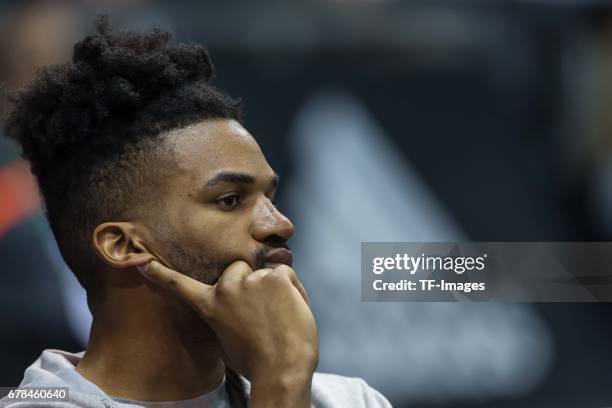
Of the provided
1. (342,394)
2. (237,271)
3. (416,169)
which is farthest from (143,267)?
(416,169)

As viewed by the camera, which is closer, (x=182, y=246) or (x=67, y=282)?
(x=182, y=246)

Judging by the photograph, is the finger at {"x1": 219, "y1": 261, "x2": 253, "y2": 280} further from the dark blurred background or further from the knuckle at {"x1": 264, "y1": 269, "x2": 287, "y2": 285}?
the dark blurred background

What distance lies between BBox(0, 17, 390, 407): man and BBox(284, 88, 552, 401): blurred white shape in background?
2.14 feet

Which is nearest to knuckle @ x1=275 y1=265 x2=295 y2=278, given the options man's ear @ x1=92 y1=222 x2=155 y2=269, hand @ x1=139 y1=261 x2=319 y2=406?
hand @ x1=139 y1=261 x2=319 y2=406

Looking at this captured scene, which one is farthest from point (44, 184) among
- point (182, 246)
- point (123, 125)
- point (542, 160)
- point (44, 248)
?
point (542, 160)

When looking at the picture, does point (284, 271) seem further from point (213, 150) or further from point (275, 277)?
point (213, 150)

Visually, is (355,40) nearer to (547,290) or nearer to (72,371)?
(547,290)

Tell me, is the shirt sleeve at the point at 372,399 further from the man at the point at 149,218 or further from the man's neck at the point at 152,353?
the man's neck at the point at 152,353

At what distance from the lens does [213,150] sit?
1.64 metres

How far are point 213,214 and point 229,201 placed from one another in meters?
0.04

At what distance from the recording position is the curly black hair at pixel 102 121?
5.37ft

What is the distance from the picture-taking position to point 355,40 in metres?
2.38

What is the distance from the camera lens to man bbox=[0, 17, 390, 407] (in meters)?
1.60

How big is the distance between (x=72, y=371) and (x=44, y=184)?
341mm
